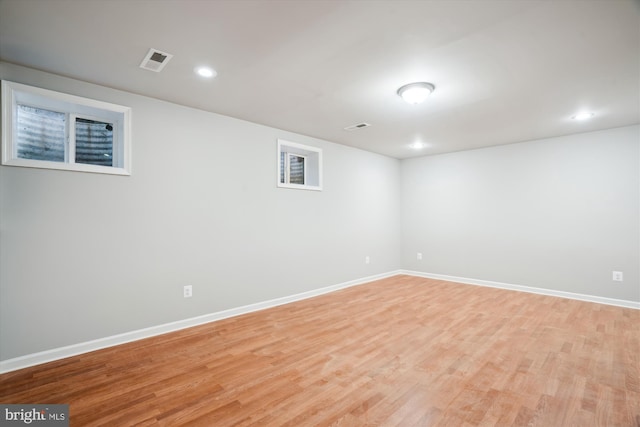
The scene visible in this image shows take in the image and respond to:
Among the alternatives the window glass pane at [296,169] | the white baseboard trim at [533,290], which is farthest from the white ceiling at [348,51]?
the white baseboard trim at [533,290]

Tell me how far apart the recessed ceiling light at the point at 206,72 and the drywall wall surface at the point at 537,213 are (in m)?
4.87

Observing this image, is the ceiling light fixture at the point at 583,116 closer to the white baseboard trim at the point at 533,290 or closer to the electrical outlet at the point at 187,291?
the white baseboard trim at the point at 533,290

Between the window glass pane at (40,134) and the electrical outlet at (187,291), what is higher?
the window glass pane at (40,134)

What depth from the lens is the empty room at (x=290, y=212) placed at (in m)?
1.92

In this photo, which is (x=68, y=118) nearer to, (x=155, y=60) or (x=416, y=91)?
(x=155, y=60)

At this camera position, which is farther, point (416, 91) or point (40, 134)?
point (416, 91)

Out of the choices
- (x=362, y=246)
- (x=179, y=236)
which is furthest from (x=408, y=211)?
(x=179, y=236)

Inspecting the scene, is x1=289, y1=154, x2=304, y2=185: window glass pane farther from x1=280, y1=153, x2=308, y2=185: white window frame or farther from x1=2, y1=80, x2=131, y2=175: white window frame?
x1=2, y1=80, x2=131, y2=175: white window frame

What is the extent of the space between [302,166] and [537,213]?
13.4 ft

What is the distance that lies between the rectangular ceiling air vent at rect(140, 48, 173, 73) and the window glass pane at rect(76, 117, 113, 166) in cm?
100

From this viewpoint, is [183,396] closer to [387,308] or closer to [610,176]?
[387,308]

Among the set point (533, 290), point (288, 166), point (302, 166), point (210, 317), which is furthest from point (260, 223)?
point (533, 290)

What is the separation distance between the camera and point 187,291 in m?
3.35

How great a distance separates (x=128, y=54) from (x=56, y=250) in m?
1.85
